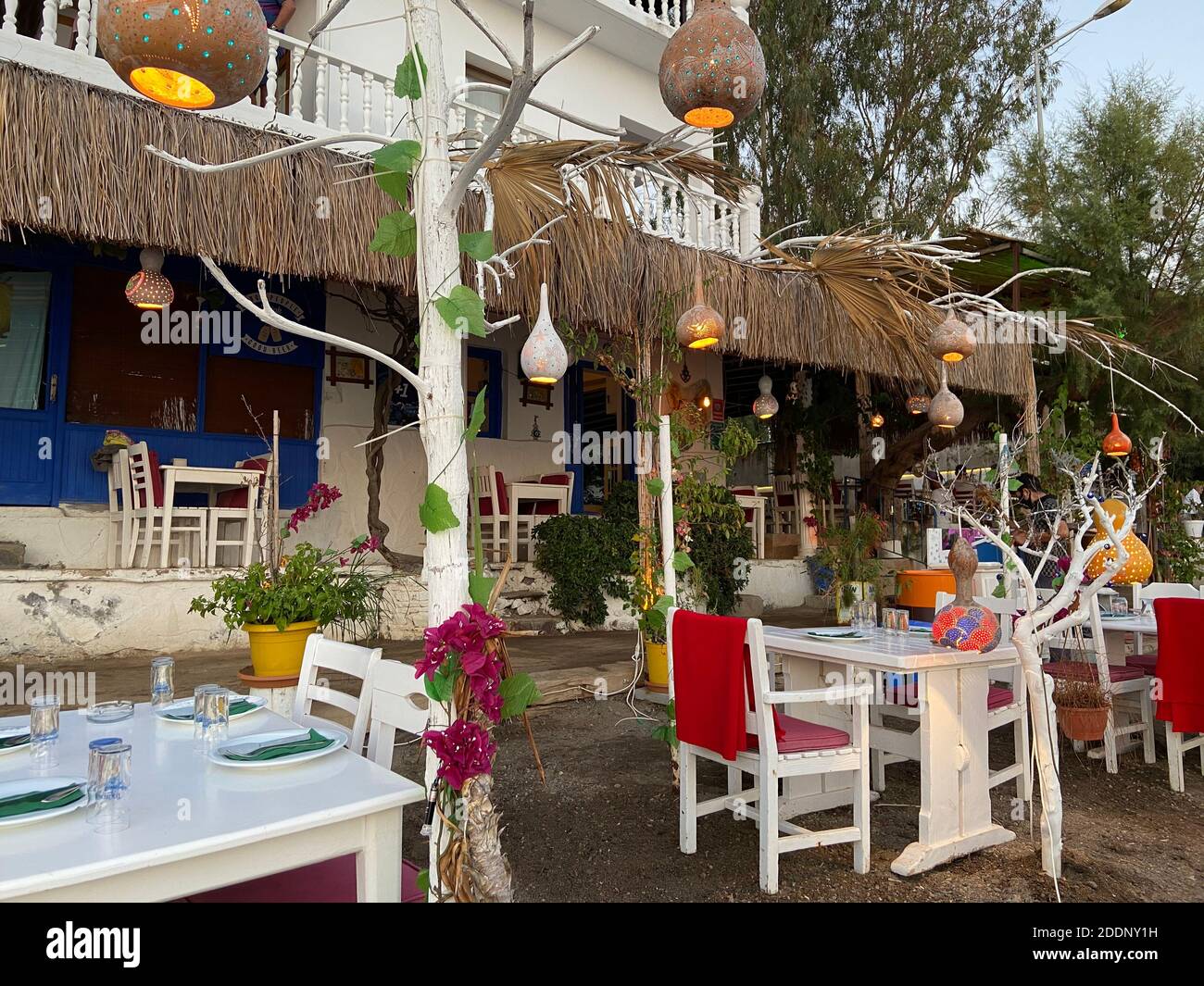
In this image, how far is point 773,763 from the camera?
2.39 m

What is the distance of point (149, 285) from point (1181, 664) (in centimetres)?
601

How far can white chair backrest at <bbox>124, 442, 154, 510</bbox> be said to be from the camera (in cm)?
523

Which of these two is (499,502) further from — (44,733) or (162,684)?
(44,733)

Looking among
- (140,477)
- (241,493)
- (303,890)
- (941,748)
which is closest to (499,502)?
(241,493)

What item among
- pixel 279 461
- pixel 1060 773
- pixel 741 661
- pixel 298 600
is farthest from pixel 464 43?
pixel 1060 773

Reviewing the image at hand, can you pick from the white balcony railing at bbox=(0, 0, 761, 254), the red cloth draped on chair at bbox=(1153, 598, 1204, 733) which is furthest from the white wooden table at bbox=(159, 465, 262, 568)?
the red cloth draped on chair at bbox=(1153, 598, 1204, 733)

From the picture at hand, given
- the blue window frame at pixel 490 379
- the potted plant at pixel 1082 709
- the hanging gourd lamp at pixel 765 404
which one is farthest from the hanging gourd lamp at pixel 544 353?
the hanging gourd lamp at pixel 765 404

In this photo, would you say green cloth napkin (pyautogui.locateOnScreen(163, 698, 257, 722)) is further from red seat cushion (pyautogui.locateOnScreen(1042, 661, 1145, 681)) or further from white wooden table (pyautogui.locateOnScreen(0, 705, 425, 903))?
red seat cushion (pyautogui.locateOnScreen(1042, 661, 1145, 681))

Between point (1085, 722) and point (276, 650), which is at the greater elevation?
point (276, 650)

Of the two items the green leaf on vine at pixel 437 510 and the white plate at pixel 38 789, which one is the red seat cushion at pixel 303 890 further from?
the green leaf on vine at pixel 437 510

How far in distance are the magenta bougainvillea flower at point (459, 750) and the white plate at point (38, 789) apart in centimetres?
58

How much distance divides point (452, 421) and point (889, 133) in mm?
12047

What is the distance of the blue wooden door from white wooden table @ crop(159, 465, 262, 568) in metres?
0.91

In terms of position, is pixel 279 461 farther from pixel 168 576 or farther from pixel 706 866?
pixel 706 866
